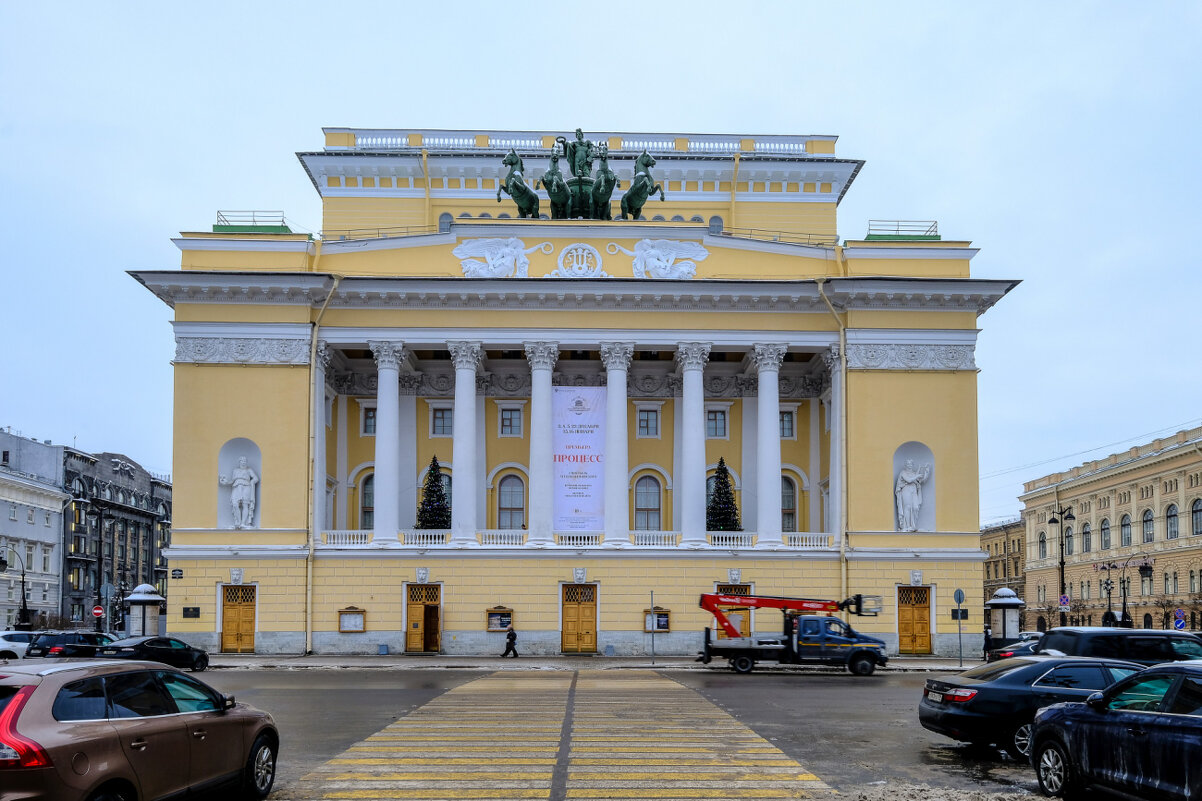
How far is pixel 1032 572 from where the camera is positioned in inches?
4240

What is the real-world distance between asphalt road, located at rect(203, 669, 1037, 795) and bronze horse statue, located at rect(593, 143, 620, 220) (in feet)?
59.9

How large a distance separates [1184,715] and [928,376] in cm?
3155

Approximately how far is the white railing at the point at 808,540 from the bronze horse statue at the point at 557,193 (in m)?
14.3

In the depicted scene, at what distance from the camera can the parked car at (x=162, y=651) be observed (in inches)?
1249

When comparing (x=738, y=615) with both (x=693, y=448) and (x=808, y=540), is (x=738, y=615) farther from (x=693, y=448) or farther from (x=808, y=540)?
(x=693, y=448)

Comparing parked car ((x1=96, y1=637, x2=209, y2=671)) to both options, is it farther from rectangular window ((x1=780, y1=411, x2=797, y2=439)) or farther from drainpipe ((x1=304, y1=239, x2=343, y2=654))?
rectangular window ((x1=780, y1=411, x2=797, y2=439))

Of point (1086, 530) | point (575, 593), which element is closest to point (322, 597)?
point (575, 593)

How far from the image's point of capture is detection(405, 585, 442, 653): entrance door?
41000mm

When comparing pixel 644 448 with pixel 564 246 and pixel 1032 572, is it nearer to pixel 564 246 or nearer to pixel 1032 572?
pixel 564 246

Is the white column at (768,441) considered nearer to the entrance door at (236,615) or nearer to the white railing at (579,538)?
the white railing at (579,538)

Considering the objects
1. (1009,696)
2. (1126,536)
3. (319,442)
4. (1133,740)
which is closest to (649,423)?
(319,442)

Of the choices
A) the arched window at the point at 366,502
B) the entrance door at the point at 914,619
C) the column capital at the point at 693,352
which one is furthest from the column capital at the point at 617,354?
the entrance door at the point at 914,619

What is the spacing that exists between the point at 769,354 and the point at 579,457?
7768 millimetres

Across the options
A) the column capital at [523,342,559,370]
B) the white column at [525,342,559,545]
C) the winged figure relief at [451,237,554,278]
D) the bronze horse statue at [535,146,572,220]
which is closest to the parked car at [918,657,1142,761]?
the white column at [525,342,559,545]
